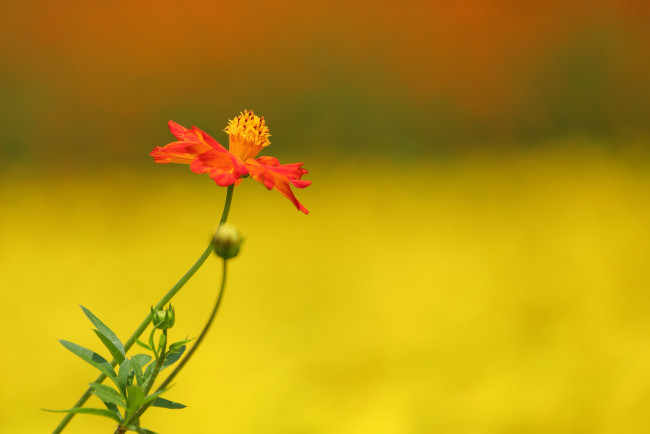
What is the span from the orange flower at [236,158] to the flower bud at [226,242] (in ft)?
0.08

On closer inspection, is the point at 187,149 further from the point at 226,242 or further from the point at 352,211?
the point at 352,211

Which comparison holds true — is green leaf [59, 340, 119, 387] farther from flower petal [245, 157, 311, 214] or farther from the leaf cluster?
flower petal [245, 157, 311, 214]

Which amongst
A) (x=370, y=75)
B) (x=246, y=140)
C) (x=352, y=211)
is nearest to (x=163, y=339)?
(x=246, y=140)

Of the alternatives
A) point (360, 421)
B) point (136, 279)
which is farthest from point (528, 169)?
point (136, 279)

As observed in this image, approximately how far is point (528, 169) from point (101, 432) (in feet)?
3.02

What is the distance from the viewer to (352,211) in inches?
52.7

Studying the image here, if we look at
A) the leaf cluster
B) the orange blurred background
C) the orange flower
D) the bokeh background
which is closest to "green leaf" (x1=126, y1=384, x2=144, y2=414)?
the leaf cluster

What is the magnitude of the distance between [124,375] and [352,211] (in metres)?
1.00

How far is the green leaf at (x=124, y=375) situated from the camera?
349 mm

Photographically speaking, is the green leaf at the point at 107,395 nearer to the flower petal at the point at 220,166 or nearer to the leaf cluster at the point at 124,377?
the leaf cluster at the point at 124,377

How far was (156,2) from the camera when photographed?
136cm

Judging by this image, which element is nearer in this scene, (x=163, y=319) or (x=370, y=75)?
(x=163, y=319)

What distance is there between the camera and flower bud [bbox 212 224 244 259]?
325mm

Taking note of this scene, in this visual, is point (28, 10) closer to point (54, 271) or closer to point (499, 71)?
Answer: point (54, 271)
